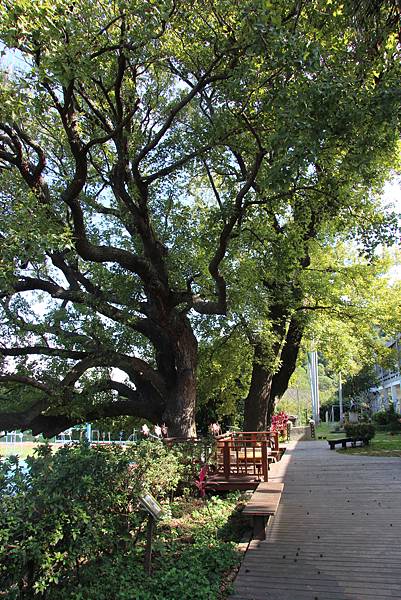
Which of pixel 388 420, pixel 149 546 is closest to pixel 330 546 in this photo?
pixel 149 546

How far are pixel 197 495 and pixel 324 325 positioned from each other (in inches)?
394

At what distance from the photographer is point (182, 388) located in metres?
12.9

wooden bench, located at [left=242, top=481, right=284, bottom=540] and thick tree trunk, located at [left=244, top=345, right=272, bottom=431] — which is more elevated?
thick tree trunk, located at [left=244, top=345, right=272, bottom=431]

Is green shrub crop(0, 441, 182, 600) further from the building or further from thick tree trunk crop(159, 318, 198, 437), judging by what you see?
the building

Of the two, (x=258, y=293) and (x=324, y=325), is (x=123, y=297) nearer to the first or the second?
(x=258, y=293)

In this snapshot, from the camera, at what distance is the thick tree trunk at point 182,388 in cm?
1246

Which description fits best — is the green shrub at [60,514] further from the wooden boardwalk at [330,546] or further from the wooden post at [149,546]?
the wooden boardwalk at [330,546]

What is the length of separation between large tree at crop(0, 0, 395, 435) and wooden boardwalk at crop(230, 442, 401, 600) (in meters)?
4.03

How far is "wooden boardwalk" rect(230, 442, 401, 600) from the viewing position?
5570 mm

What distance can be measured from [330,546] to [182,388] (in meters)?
6.51

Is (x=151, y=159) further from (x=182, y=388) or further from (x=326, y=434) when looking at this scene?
(x=326, y=434)

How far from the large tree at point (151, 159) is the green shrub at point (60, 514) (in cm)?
394

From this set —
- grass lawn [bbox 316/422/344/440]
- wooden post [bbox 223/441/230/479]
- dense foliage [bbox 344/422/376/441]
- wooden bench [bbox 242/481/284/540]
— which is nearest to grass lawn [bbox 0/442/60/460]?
wooden bench [bbox 242/481/284/540]

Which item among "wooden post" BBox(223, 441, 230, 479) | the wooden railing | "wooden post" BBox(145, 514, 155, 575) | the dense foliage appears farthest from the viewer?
the dense foliage
